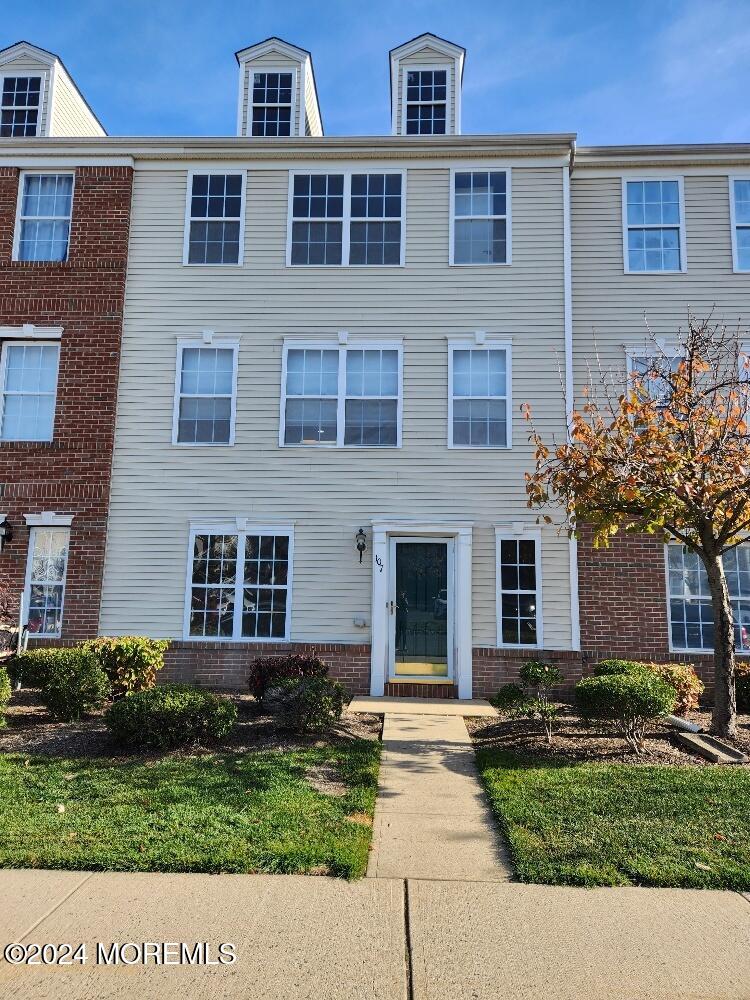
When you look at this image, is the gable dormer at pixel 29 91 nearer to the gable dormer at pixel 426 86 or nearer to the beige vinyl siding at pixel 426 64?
the gable dormer at pixel 426 86

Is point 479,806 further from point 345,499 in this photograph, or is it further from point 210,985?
point 345,499

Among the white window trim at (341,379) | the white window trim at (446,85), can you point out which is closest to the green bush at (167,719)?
the white window trim at (341,379)

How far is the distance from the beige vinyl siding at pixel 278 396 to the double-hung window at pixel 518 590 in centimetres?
14

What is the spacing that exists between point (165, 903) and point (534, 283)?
10642 mm

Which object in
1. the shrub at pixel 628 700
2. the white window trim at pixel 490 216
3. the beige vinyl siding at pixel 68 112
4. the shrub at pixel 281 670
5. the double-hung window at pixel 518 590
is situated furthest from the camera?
the beige vinyl siding at pixel 68 112

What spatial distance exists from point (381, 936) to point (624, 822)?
2.46 meters

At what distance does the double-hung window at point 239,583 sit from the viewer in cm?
1183

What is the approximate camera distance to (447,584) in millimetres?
11781

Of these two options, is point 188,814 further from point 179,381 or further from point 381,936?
point 179,381

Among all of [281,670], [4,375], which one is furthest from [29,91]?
[281,670]

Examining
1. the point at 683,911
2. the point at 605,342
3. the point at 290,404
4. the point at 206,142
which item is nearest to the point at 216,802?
the point at 683,911

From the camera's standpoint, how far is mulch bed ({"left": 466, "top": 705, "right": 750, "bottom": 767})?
751 centimetres

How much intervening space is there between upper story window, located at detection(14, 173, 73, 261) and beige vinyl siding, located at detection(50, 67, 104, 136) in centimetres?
131

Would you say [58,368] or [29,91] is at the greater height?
[29,91]
